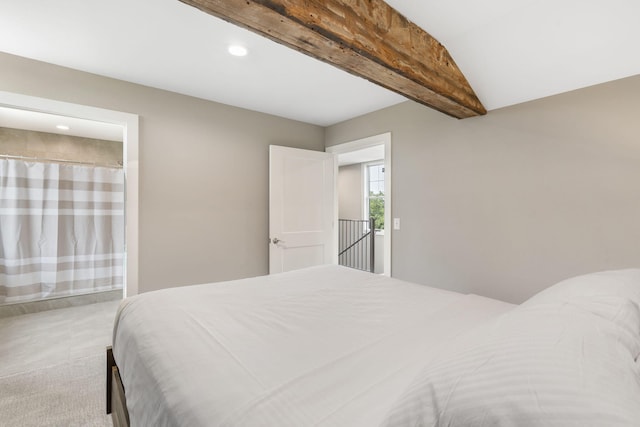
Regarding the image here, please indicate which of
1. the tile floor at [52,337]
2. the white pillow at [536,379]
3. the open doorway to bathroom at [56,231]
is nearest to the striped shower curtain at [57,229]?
the open doorway to bathroom at [56,231]

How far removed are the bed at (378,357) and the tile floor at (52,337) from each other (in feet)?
4.06

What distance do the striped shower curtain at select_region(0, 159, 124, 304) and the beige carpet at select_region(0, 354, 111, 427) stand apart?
4.36 feet

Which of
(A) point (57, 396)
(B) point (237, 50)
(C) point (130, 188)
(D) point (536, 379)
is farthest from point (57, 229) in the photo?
(D) point (536, 379)

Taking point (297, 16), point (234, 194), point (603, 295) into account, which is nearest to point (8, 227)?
point (234, 194)

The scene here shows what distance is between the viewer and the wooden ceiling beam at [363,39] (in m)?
1.15

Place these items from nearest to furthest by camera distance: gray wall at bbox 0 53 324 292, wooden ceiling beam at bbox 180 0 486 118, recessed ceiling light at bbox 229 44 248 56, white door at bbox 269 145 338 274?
wooden ceiling beam at bbox 180 0 486 118 → recessed ceiling light at bbox 229 44 248 56 → gray wall at bbox 0 53 324 292 → white door at bbox 269 145 338 274

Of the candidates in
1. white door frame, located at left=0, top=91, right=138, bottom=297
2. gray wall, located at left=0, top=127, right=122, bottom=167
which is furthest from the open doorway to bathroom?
gray wall, located at left=0, top=127, right=122, bottom=167

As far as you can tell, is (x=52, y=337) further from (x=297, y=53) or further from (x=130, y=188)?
(x=297, y=53)

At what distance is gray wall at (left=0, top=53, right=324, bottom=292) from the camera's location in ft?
7.73

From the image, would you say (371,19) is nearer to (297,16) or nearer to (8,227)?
(297,16)

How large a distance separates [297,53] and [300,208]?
1870 millimetres

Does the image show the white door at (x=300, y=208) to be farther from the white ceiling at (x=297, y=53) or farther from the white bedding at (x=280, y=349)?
the white bedding at (x=280, y=349)

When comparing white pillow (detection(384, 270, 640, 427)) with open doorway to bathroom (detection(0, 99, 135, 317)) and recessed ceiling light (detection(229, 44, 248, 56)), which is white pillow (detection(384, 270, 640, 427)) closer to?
recessed ceiling light (detection(229, 44, 248, 56))

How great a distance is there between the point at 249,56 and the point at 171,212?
1631 millimetres
